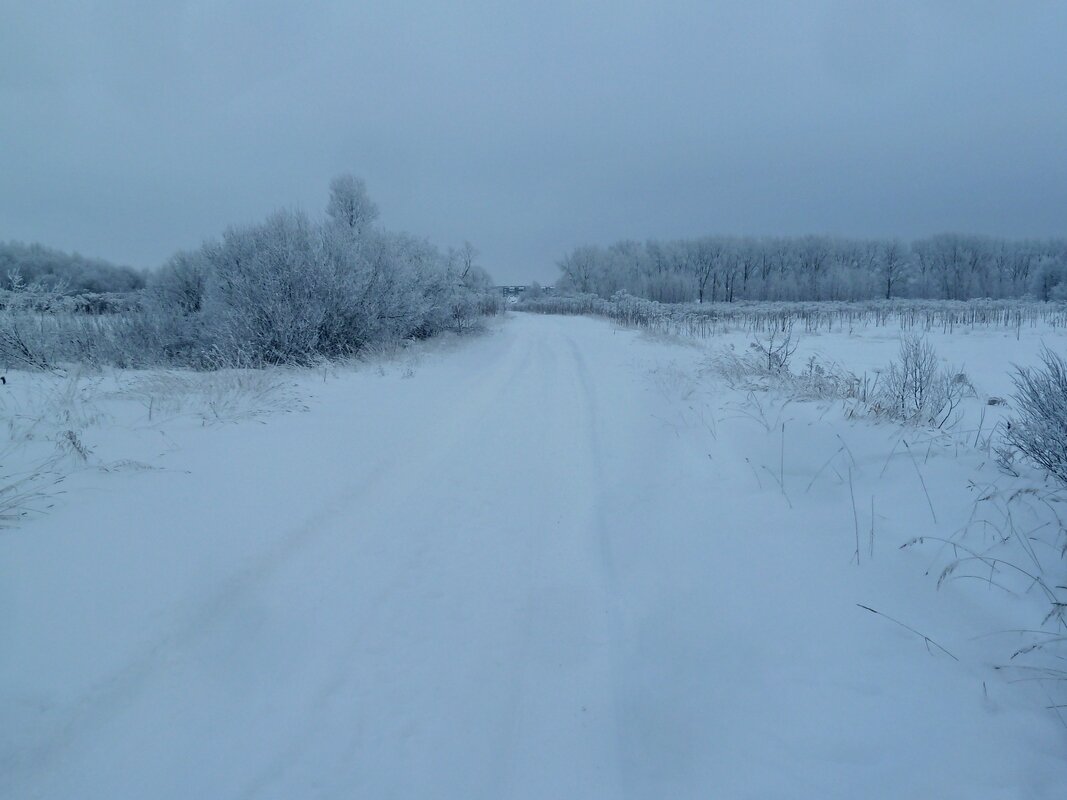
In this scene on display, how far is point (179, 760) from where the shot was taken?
6.03 ft

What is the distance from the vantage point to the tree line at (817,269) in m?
63.2

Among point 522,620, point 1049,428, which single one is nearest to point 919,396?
point 1049,428

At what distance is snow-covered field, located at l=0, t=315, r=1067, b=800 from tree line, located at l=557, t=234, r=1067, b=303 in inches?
2216

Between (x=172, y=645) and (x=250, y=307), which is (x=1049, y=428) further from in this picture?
(x=250, y=307)

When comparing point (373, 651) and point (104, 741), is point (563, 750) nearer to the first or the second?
point (373, 651)

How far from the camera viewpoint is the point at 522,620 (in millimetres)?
2734

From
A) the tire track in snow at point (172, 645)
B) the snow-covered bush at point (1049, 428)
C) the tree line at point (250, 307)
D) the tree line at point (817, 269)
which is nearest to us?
the tire track in snow at point (172, 645)

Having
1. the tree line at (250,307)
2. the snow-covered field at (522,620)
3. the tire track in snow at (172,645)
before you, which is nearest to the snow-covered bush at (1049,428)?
the snow-covered field at (522,620)

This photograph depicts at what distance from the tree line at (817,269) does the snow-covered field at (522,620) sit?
185 ft

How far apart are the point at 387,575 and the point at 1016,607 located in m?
3.45

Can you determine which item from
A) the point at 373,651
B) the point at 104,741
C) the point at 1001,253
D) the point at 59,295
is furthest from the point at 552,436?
the point at 1001,253

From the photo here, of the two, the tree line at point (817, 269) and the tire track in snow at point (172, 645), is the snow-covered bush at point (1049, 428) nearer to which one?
the tire track in snow at point (172, 645)

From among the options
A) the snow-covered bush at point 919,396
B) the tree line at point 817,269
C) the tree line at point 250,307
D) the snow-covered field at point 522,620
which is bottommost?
the snow-covered field at point 522,620

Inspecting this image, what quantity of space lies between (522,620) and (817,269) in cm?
8921
